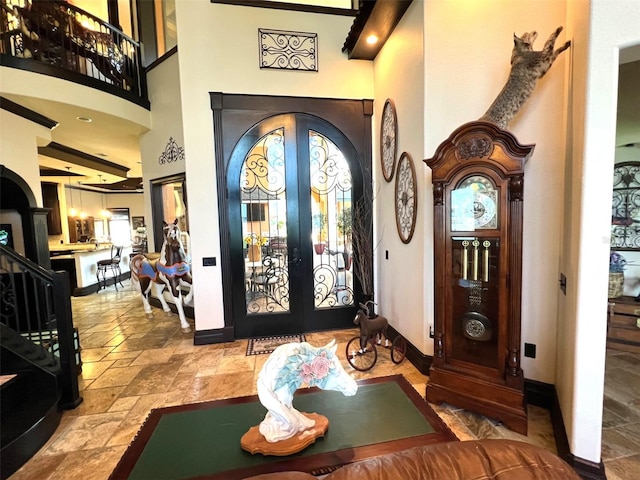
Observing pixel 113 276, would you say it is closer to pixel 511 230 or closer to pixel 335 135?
pixel 335 135

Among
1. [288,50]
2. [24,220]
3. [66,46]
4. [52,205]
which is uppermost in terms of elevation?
[66,46]

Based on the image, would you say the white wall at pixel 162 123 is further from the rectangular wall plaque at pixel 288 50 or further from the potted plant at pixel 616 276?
the potted plant at pixel 616 276

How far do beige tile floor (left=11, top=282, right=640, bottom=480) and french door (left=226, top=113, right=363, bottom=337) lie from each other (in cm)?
44

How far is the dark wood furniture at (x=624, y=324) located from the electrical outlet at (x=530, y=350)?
1.77m

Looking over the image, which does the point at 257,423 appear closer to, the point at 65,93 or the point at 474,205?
the point at 474,205

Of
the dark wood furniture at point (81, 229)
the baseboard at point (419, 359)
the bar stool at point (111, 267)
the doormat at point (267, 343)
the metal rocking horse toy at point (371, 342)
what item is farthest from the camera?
the dark wood furniture at point (81, 229)

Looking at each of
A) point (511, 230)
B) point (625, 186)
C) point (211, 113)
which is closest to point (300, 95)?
point (211, 113)

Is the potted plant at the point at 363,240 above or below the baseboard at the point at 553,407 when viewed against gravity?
above

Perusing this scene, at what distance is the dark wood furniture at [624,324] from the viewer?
323cm

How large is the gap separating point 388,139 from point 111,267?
750cm

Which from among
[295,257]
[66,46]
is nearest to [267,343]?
[295,257]

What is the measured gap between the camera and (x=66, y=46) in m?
4.13

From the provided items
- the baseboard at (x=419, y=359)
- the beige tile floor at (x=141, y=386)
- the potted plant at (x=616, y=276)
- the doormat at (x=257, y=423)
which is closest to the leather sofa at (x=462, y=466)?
the doormat at (x=257, y=423)

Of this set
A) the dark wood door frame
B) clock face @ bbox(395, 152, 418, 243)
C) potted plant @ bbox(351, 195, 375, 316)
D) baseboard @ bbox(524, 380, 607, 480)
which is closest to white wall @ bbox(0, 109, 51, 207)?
the dark wood door frame
